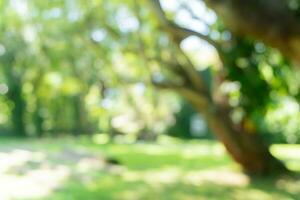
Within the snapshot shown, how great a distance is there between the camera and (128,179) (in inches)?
464

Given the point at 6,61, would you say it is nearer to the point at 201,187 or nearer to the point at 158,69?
the point at 158,69

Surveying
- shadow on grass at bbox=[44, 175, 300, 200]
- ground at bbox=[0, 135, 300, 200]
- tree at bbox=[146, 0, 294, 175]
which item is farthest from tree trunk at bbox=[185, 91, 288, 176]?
shadow on grass at bbox=[44, 175, 300, 200]

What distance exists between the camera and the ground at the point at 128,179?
970cm

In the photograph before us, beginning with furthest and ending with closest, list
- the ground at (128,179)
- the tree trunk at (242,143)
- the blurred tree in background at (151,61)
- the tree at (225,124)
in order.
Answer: the tree trunk at (242,143) < the tree at (225,124) < the ground at (128,179) < the blurred tree in background at (151,61)

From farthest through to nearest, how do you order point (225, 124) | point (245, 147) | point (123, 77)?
1. point (245, 147)
2. point (225, 124)
3. point (123, 77)

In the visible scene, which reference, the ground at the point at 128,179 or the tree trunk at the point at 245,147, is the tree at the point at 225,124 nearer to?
the tree trunk at the point at 245,147

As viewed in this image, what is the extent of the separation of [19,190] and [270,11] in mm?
6579

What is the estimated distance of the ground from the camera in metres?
9.70

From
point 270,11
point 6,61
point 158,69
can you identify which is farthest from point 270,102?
point 6,61

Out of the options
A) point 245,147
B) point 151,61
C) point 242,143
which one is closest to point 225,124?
point 242,143

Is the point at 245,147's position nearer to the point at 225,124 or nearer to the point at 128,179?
the point at 225,124

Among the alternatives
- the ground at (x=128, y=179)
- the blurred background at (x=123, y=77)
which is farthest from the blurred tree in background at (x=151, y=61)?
the ground at (x=128, y=179)

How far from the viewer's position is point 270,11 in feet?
15.4

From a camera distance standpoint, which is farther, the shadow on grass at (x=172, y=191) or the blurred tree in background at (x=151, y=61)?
the shadow on grass at (x=172, y=191)
